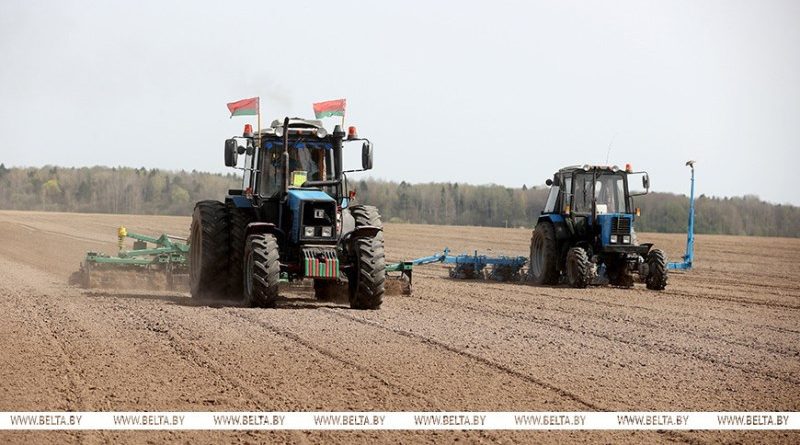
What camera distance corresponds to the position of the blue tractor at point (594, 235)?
1867 centimetres

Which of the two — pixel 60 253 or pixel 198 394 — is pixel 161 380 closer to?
pixel 198 394

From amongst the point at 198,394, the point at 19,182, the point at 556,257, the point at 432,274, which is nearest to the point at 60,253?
the point at 432,274

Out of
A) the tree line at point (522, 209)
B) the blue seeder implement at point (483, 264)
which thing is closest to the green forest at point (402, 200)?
the tree line at point (522, 209)

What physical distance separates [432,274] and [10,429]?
17360mm

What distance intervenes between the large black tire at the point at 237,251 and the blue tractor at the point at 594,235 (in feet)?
22.5

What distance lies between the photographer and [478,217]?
80875 millimetres

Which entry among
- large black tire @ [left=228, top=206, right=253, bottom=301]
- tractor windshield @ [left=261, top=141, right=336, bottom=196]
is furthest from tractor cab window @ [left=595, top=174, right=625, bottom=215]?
large black tire @ [left=228, top=206, right=253, bottom=301]

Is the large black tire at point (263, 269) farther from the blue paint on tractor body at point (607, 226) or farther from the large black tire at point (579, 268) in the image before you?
the blue paint on tractor body at point (607, 226)

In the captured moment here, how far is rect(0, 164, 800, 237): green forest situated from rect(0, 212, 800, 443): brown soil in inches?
2062

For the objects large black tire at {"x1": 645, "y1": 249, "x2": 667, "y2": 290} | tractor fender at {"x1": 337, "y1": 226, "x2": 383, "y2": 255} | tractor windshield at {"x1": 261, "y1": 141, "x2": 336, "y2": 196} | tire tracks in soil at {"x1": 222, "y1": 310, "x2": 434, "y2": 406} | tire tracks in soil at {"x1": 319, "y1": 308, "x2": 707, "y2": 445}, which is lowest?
tire tracks in soil at {"x1": 319, "y1": 308, "x2": 707, "y2": 445}

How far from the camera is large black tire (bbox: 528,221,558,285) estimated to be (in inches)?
776

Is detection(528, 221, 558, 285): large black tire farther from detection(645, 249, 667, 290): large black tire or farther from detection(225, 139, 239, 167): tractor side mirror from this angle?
detection(225, 139, 239, 167): tractor side mirror

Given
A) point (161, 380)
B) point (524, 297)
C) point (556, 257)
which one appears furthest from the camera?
point (556, 257)

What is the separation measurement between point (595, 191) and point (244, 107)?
7.64 metres
